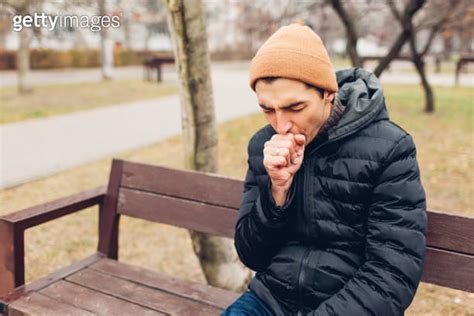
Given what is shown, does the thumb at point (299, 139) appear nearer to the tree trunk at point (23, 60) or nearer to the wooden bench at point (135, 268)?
the wooden bench at point (135, 268)

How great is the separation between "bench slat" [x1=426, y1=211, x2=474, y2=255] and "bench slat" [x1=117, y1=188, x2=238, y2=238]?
0.97 m

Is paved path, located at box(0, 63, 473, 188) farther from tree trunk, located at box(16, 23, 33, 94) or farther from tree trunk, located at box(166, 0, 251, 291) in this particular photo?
tree trunk, located at box(166, 0, 251, 291)

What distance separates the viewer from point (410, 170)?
6.69 ft

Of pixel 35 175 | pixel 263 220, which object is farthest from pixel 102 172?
pixel 263 220

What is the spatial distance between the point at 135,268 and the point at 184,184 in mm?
551

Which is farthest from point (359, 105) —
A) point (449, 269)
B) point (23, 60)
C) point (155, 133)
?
point (23, 60)

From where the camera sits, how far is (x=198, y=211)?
3033mm

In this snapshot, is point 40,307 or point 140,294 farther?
point 140,294

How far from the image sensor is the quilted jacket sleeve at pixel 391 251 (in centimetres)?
198

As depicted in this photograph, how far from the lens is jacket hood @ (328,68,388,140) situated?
2.10 metres

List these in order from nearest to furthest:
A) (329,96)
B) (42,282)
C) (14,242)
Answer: (329,96) → (14,242) → (42,282)

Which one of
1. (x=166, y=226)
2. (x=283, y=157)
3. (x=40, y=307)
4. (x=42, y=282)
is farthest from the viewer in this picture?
(x=166, y=226)

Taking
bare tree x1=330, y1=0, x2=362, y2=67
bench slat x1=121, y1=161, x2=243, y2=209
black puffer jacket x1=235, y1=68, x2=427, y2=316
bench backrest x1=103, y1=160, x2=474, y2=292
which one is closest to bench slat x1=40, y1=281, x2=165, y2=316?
bench backrest x1=103, y1=160, x2=474, y2=292

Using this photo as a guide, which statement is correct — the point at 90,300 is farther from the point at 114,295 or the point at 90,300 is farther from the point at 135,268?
the point at 135,268
